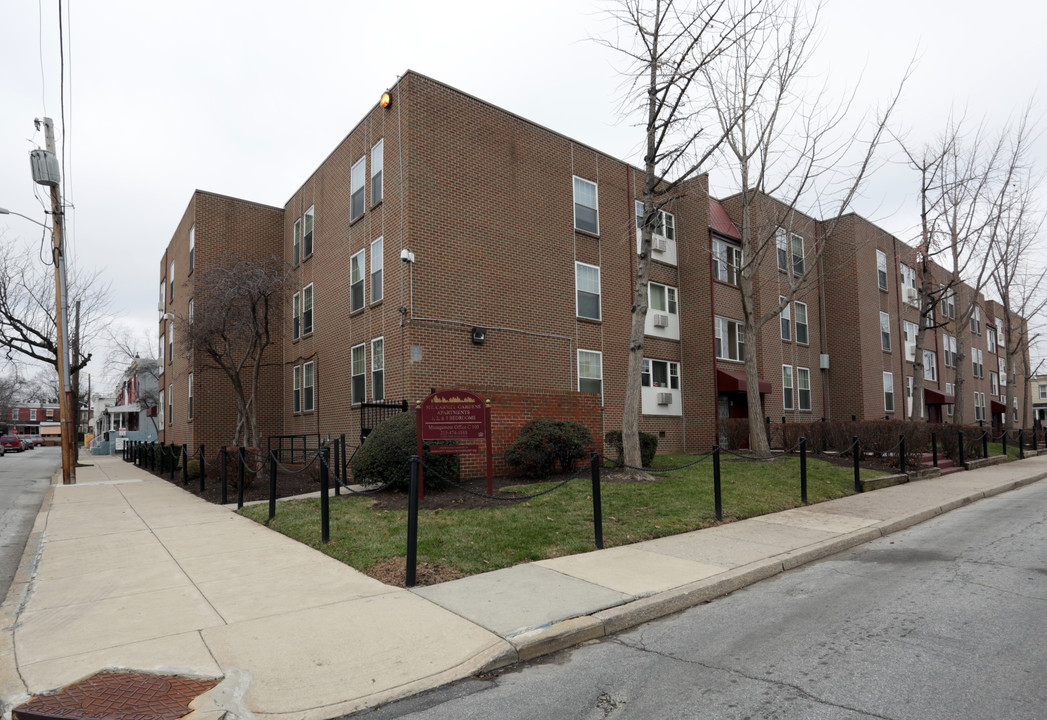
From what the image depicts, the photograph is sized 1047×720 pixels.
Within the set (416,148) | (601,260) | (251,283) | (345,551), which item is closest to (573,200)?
(601,260)

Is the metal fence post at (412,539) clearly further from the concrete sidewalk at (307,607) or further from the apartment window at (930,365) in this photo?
the apartment window at (930,365)

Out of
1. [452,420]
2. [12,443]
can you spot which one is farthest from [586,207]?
[12,443]

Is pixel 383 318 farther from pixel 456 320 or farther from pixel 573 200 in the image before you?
pixel 573 200

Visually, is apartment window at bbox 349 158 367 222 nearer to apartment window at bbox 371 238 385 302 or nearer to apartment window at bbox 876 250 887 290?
apartment window at bbox 371 238 385 302

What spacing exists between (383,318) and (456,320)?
1.87 metres

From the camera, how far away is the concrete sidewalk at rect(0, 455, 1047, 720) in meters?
4.43

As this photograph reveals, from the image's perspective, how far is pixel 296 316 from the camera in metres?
22.6

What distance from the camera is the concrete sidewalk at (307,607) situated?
443 cm

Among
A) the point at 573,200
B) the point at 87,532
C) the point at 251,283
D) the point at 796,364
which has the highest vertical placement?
the point at 573,200

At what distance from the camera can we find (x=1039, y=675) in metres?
4.24

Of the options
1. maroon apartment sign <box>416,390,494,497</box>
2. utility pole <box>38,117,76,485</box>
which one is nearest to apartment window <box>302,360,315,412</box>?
utility pole <box>38,117,76,485</box>

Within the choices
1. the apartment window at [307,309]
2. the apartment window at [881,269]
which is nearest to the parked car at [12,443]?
the apartment window at [307,309]

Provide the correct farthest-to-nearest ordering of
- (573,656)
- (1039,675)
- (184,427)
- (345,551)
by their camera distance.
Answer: (184,427), (345,551), (573,656), (1039,675)

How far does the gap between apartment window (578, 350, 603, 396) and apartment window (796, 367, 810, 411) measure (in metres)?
12.2
